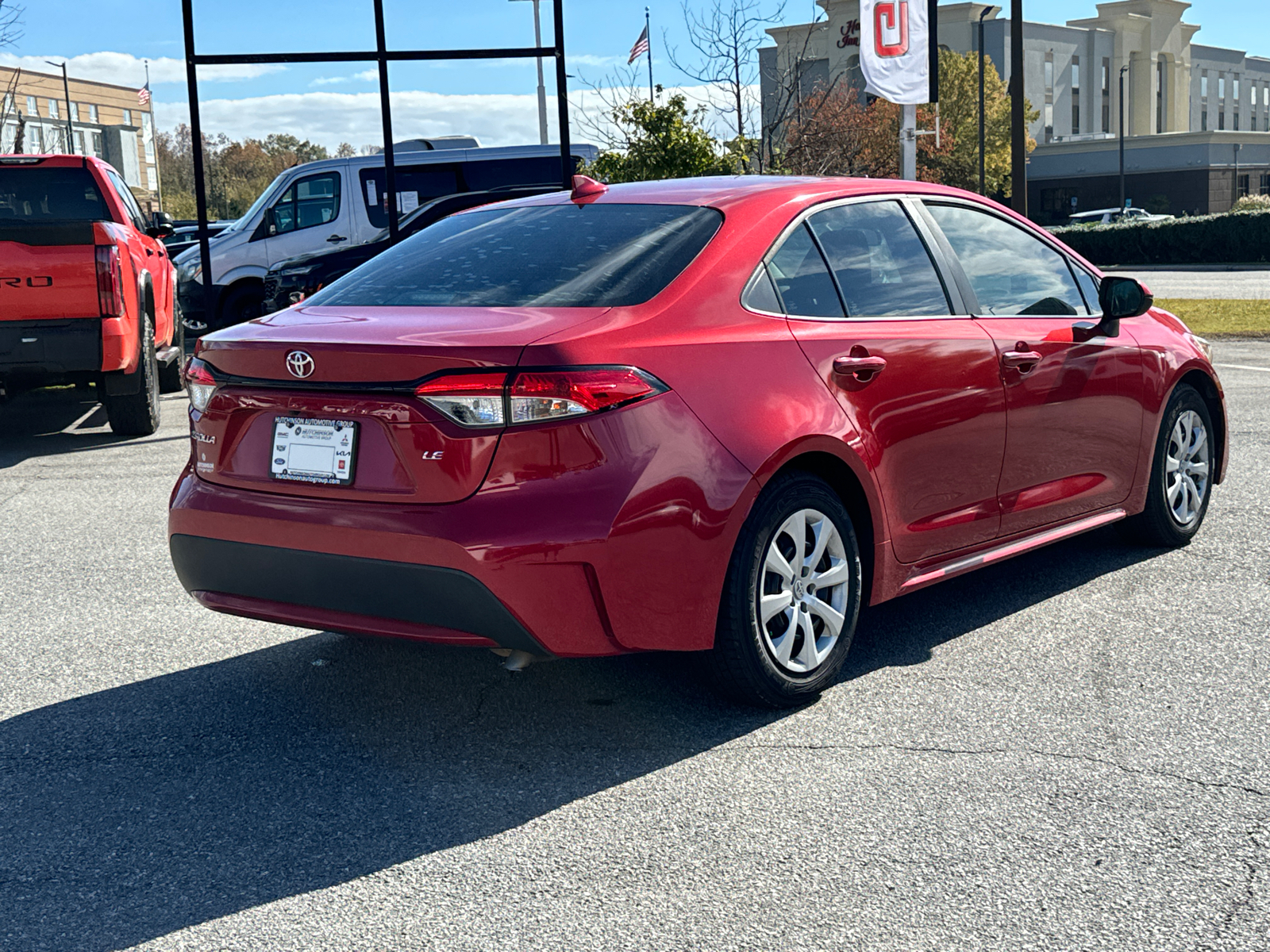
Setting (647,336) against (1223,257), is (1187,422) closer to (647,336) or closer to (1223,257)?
(647,336)

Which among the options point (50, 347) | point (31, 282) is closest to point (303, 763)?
point (50, 347)

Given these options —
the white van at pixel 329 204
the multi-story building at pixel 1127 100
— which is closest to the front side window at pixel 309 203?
the white van at pixel 329 204

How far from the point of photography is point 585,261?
4211 millimetres

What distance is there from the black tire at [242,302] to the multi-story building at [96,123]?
214 ft

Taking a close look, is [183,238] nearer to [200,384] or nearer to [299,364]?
[200,384]

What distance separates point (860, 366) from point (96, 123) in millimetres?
111537

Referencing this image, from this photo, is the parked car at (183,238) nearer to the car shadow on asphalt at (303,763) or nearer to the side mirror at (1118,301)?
the side mirror at (1118,301)

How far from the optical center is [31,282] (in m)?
9.26

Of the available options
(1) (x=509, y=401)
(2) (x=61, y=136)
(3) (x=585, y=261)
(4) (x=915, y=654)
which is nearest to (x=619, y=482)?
(1) (x=509, y=401)

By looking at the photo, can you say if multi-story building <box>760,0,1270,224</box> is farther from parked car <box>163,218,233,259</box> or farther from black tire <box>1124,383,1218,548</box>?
black tire <box>1124,383,1218,548</box>

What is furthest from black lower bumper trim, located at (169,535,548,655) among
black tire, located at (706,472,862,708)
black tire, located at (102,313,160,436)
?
black tire, located at (102,313,160,436)

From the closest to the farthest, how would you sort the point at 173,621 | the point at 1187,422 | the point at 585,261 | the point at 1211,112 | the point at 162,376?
the point at 585,261 < the point at 173,621 < the point at 1187,422 < the point at 162,376 < the point at 1211,112

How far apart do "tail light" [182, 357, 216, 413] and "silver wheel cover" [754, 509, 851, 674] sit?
1688 mm

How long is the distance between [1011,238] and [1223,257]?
4136 cm
